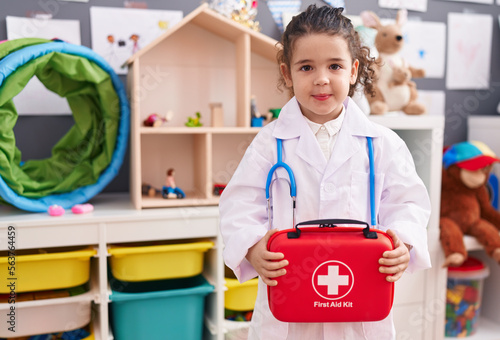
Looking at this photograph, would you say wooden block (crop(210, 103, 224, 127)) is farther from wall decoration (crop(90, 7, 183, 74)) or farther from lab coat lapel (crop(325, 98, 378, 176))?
lab coat lapel (crop(325, 98, 378, 176))

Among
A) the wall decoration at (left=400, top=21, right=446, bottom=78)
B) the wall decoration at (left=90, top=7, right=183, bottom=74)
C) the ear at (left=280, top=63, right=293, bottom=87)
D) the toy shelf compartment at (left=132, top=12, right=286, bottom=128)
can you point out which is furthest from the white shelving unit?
the wall decoration at (left=400, top=21, right=446, bottom=78)

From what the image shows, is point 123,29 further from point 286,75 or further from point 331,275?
point 331,275

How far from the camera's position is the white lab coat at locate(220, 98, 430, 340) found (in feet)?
2.97

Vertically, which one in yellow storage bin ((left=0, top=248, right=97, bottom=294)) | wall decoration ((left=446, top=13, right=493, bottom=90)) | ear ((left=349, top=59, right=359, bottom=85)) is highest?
wall decoration ((left=446, top=13, right=493, bottom=90))

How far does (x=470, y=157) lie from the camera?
1.75 metres

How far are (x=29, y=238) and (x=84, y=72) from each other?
0.50 metres

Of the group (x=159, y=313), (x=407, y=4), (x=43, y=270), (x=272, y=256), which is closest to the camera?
(x=272, y=256)

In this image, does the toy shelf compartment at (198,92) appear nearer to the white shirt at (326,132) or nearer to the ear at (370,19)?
the ear at (370,19)

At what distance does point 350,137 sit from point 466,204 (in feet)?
3.46

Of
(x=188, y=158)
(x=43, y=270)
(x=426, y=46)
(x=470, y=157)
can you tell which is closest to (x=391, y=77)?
(x=470, y=157)

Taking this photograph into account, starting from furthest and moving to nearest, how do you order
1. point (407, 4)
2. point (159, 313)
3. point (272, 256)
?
point (407, 4)
point (159, 313)
point (272, 256)

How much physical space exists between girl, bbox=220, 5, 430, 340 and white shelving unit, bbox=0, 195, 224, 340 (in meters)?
0.57

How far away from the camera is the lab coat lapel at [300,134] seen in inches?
36.2

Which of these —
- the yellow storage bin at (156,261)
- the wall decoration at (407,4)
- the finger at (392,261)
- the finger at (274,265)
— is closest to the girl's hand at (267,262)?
the finger at (274,265)
